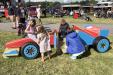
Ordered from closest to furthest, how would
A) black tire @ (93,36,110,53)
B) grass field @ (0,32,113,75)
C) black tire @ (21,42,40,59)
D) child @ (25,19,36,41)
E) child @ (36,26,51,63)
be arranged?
grass field @ (0,32,113,75)
child @ (36,26,51,63)
black tire @ (21,42,40,59)
child @ (25,19,36,41)
black tire @ (93,36,110,53)

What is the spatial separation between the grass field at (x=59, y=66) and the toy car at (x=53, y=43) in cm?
24

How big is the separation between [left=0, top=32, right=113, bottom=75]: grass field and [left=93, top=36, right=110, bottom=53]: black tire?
64cm

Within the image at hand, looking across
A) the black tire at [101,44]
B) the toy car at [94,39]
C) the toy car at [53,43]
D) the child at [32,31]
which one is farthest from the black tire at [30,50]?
the black tire at [101,44]

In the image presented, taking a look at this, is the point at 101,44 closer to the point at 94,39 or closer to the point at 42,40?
the point at 94,39

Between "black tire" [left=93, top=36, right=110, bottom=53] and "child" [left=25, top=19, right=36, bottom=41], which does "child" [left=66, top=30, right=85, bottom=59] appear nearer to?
"black tire" [left=93, top=36, right=110, bottom=53]

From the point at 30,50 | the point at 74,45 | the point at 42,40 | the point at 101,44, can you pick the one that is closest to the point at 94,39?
the point at 101,44

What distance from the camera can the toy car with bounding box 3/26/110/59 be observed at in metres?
9.55

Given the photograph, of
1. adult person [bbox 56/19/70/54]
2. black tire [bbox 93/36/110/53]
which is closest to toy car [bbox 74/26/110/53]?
→ black tire [bbox 93/36/110/53]

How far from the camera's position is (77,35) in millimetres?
10164

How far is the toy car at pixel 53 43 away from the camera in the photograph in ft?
31.3

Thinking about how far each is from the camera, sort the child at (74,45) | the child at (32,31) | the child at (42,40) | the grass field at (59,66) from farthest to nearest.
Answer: the child at (32,31), the child at (74,45), the child at (42,40), the grass field at (59,66)

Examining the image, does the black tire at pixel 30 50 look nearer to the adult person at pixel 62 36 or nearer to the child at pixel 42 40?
the child at pixel 42 40

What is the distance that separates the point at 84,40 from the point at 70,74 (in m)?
2.56

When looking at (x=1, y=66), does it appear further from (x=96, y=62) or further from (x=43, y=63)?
(x=96, y=62)
